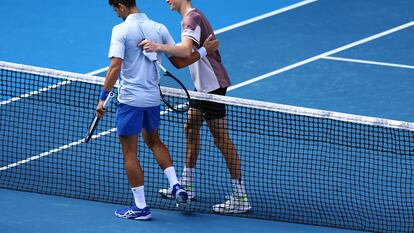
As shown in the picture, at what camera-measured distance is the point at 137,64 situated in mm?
9414

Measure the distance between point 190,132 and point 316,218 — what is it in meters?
1.37

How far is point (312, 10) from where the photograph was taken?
16.4 metres

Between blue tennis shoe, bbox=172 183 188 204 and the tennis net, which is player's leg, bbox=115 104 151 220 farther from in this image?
the tennis net

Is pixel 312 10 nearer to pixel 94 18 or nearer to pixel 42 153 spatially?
pixel 94 18

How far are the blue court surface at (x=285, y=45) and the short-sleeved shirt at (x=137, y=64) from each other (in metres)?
3.77

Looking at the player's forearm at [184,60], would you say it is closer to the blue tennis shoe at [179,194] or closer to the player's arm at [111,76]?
the player's arm at [111,76]

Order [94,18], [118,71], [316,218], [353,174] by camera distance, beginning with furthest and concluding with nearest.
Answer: [94,18]
[353,174]
[316,218]
[118,71]

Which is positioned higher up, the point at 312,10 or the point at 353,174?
the point at 312,10

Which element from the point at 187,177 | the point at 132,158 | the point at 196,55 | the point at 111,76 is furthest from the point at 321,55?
the point at 111,76

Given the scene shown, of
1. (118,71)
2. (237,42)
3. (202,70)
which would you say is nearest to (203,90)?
(202,70)

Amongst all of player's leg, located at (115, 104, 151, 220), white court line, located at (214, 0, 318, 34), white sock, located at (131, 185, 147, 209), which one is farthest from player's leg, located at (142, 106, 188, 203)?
white court line, located at (214, 0, 318, 34)

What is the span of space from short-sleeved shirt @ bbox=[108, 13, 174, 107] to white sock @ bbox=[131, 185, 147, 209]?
738 mm

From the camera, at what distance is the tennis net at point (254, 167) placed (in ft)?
32.9

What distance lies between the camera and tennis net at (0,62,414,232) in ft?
32.9
